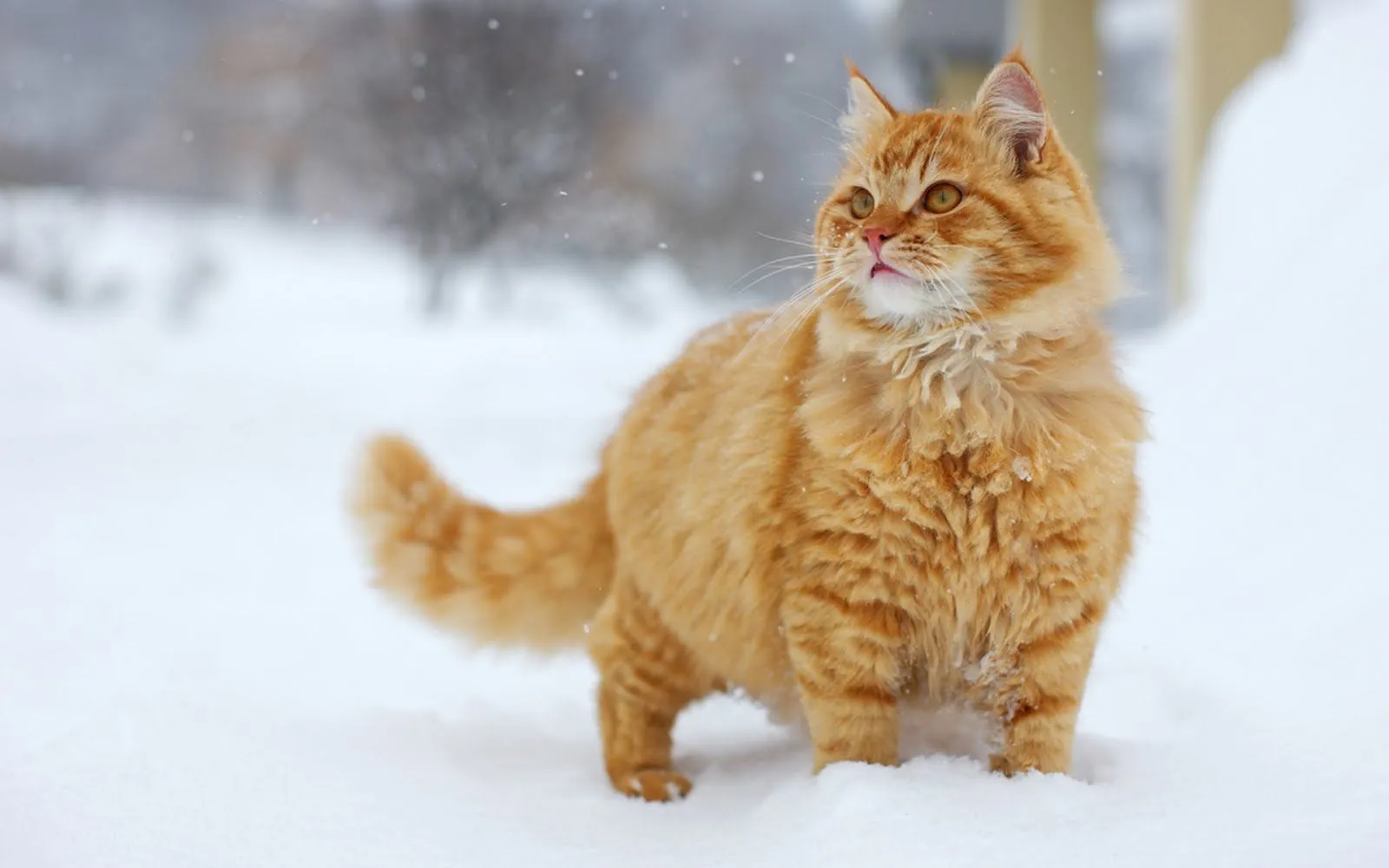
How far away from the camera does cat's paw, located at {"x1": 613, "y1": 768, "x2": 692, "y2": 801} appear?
80.7 inches

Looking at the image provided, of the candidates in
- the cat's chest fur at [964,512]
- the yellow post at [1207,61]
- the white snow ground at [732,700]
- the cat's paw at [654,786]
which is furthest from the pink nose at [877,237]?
the yellow post at [1207,61]

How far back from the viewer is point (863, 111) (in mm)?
1897

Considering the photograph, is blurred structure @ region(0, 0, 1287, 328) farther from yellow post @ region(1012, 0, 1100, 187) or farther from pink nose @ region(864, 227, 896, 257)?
pink nose @ region(864, 227, 896, 257)

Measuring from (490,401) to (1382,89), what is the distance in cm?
584

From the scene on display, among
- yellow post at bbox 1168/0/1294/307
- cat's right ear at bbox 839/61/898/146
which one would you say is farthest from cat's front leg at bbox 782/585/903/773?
yellow post at bbox 1168/0/1294/307

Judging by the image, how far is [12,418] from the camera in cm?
635

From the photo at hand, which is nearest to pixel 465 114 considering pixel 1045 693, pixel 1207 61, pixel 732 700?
pixel 1207 61

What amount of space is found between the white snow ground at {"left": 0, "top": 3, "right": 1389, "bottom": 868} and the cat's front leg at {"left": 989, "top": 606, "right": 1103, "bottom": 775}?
8 cm

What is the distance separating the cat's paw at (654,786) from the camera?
2.05 metres

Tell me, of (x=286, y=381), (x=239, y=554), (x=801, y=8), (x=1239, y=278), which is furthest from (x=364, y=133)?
(x=1239, y=278)

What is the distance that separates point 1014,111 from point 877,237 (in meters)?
0.30

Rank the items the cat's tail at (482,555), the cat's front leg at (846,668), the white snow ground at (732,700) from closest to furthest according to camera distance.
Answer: the white snow ground at (732,700), the cat's front leg at (846,668), the cat's tail at (482,555)

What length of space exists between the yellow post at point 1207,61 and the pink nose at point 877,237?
3.94m

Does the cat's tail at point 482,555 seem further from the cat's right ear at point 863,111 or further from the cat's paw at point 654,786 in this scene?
the cat's right ear at point 863,111
